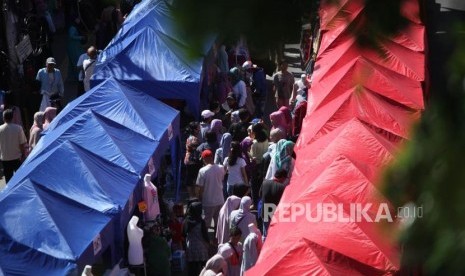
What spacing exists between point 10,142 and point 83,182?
11.5ft

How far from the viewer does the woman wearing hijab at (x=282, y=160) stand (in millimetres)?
11836

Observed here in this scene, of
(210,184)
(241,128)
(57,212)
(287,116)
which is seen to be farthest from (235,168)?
(57,212)

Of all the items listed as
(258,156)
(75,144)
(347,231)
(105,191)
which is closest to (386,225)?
(347,231)

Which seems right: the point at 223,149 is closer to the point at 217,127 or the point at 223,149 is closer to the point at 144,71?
the point at 217,127

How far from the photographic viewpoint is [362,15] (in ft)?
7.22

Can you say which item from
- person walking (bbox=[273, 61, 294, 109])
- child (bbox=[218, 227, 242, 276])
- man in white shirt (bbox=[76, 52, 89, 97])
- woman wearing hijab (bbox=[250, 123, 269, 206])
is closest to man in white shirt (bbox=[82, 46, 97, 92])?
man in white shirt (bbox=[76, 52, 89, 97])

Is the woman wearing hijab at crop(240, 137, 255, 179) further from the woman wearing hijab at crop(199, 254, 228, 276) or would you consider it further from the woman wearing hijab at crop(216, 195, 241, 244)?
the woman wearing hijab at crop(199, 254, 228, 276)

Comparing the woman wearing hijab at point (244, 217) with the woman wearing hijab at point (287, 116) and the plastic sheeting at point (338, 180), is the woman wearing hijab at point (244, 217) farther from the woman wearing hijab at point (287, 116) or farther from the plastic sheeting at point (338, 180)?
the woman wearing hijab at point (287, 116)

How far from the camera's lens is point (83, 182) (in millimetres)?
10406

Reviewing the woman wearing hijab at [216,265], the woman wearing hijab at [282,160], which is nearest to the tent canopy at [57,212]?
the woman wearing hijab at [216,265]

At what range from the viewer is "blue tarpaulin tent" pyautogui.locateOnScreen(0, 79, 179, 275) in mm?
9062

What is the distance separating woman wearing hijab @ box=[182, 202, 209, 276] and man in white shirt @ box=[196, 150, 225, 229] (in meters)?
1.09

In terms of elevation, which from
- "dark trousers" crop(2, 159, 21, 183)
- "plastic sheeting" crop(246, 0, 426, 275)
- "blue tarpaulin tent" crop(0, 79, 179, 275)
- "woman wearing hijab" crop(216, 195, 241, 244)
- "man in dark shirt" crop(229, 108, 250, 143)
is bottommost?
"dark trousers" crop(2, 159, 21, 183)

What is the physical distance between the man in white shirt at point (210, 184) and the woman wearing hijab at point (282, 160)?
22.6 inches
